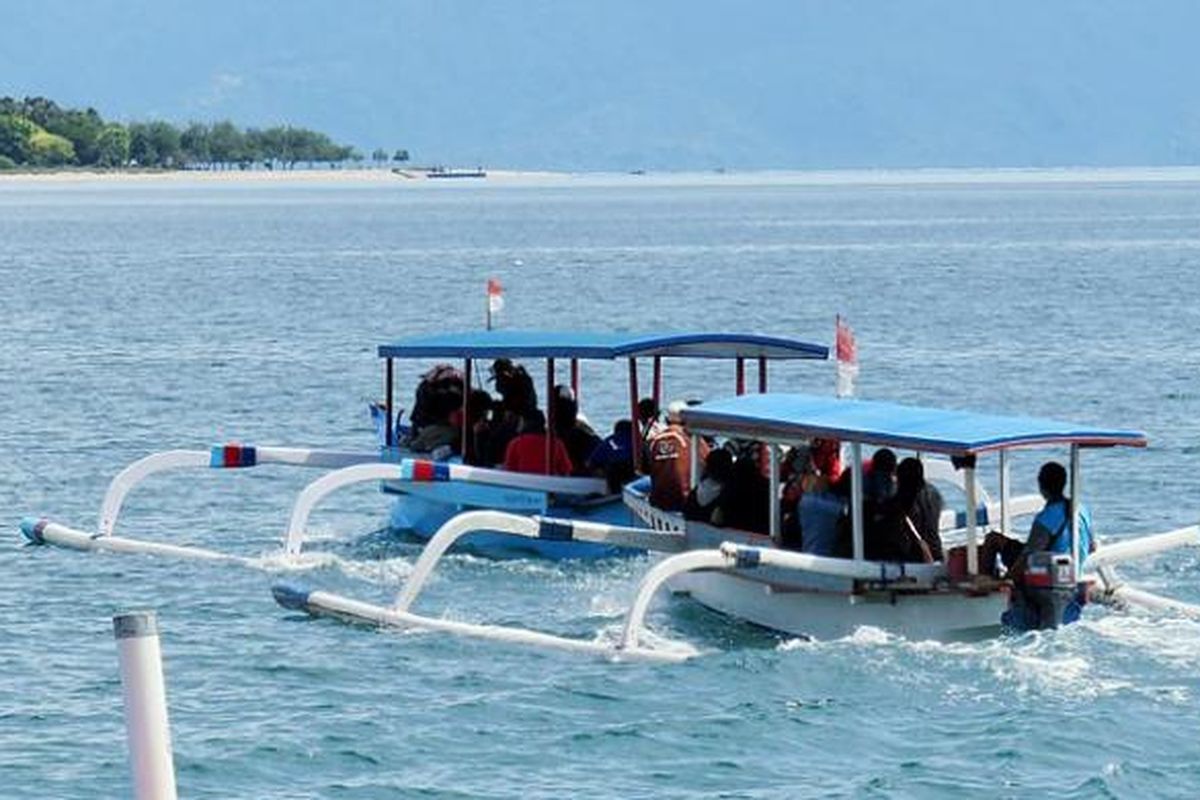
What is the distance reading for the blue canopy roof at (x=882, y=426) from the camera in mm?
21844

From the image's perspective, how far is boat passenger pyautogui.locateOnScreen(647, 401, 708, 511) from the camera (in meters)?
26.2

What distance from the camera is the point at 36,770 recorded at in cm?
1958

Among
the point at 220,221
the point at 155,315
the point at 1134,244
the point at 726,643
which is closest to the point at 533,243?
the point at 1134,244

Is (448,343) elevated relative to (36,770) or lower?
elevated

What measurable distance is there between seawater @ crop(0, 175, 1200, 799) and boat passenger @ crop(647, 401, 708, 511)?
0.87m

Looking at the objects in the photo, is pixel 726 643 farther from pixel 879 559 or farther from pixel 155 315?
pixel 155 315

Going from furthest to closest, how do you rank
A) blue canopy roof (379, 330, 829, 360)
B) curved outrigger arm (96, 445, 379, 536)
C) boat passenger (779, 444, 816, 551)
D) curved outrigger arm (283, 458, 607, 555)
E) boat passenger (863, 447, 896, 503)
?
curved outrigger arm (96, 445, 379, 536) < curved outrigger arm (283, 458, 607, 555) < blue canopy roof (379, 330, 829, 360) < boat passenger (779, 444, 816, 551) < boat passenger (863, 447, 896, 503)

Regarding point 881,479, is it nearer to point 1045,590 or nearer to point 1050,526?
point 1050,526

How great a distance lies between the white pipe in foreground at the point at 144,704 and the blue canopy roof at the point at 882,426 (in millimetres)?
12057

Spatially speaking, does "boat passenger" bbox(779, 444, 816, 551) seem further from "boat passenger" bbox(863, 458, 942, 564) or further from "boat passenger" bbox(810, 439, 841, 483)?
"boat passenger" bbox(863, 458, 942, 564)

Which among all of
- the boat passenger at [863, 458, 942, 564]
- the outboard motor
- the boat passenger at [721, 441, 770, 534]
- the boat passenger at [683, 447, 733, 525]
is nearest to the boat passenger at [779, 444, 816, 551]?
the boat passenger at [721, 441, 770, 534]

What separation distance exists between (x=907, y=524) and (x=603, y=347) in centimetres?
641

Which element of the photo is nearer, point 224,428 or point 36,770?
point 36,770

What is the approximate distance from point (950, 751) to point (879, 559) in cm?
353
